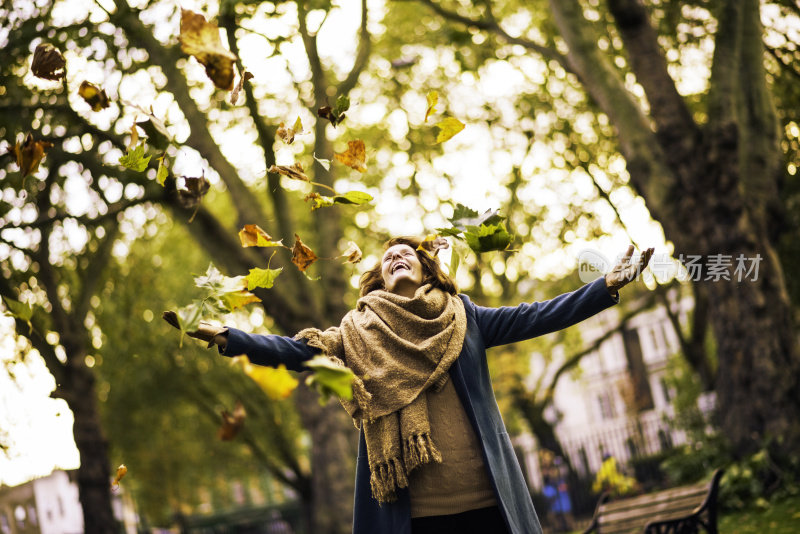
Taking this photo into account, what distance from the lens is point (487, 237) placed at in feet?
10.7

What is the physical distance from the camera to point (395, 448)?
3342 millimetres

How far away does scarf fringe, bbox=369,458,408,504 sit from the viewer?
3301 mm

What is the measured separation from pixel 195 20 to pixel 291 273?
932 centimetres

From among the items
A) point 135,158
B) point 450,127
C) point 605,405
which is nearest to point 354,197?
point 450,127

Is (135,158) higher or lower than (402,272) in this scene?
higher

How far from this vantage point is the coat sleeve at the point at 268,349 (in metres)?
3.05

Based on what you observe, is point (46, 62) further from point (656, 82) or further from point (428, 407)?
point (656, 82)

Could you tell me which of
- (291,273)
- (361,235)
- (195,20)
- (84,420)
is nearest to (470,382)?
(195,20)

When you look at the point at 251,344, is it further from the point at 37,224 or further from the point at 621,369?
the point at 621,369

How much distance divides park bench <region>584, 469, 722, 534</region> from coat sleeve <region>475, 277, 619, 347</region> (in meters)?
3.07

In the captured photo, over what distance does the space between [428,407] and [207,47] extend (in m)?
1.77

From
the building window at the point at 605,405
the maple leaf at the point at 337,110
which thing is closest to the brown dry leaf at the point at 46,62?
the maple leaf at the point at 337,110

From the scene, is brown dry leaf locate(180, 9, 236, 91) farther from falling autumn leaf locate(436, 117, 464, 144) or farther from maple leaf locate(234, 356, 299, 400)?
maple leaf locate(234, 356, 299, 400)

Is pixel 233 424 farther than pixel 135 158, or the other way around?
pixel 135 158
